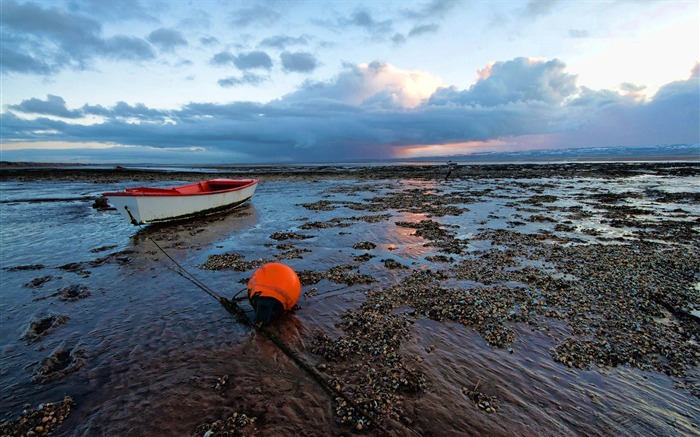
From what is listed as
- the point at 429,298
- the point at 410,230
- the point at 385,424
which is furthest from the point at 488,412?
the point at 410,230

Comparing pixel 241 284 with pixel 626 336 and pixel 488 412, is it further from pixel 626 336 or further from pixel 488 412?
pixel 626 336

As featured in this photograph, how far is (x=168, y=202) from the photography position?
1578 centimetres

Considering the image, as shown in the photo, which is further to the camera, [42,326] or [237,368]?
[42,326]

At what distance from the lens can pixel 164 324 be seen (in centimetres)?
680

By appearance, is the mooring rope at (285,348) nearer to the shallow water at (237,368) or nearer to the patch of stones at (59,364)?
the shallow water at (237,368)

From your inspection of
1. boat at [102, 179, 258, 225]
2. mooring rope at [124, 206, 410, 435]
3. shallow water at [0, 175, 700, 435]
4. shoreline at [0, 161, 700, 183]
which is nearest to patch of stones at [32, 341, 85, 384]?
shallow water at [0, 175, 700, 435]

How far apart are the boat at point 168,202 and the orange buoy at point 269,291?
11156 millimetres

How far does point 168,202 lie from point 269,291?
12.1m

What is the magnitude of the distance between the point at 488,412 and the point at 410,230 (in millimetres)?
10563

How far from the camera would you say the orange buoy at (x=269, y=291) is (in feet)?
21.2

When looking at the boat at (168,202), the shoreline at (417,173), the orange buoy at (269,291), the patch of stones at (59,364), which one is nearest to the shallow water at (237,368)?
the patch of stones at (59,364)

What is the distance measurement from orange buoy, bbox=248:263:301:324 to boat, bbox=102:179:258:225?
11.2 meters

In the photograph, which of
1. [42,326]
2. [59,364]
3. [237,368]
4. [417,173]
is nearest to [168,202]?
[42,326]

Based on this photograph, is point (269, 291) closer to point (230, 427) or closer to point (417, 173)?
point (230, 427)
